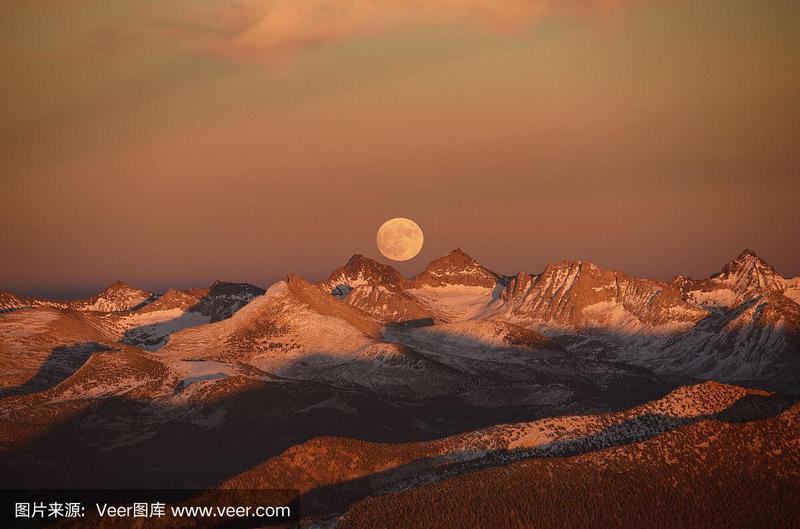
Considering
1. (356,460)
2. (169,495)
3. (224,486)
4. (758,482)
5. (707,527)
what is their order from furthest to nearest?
(169,495)
(356,460)
(224,486)
(758,482)
(707,527)

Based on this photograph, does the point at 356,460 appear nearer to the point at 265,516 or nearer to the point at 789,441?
the point at 265,516

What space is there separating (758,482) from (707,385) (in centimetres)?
4379

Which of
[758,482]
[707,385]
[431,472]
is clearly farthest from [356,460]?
[758,482]

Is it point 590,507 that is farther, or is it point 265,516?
point 265,516

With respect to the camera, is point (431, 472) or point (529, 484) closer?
point (529, 484)

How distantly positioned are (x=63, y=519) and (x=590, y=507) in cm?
7299

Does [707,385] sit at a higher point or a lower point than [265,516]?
higher

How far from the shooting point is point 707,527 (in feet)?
382

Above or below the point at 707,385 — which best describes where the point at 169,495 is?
below

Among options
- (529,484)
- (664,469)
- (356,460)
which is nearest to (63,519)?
(356,460)

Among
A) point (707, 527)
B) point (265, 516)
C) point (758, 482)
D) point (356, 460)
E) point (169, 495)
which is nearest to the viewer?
point (707, 527)

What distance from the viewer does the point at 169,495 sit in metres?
199

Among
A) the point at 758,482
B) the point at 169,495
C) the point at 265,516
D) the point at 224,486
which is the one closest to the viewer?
the point at 758,482

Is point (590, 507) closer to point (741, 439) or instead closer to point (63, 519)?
point (741, 439)
